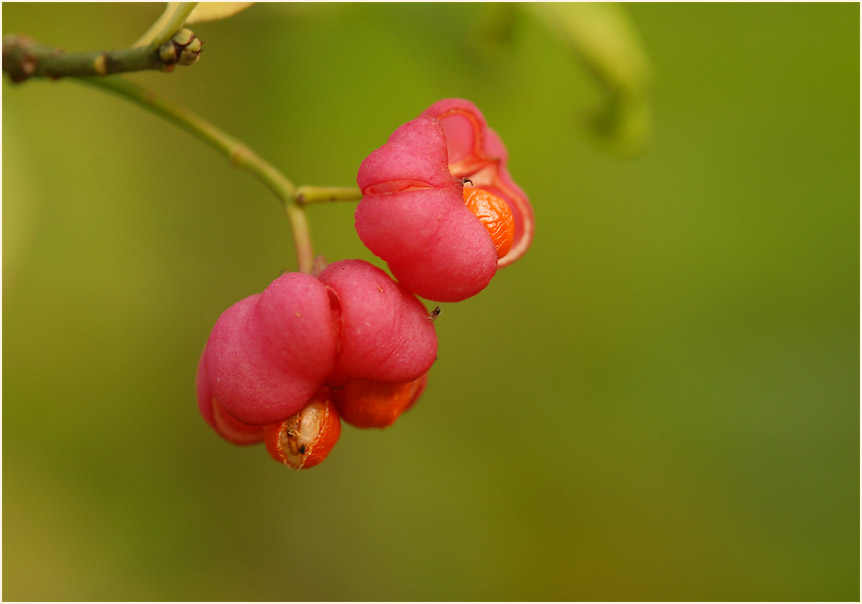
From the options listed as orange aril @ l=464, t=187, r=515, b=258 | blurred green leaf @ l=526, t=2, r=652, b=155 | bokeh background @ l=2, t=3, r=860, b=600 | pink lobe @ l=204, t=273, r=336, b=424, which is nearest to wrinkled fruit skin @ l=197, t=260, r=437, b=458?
pink lobe @ l=204, t=273, r=336, b=424

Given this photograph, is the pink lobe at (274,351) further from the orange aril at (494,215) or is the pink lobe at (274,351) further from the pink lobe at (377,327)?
the orange aril at (494,215)

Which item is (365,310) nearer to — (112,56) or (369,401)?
(369,401)

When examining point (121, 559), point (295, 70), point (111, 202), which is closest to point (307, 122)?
point (295, 70)

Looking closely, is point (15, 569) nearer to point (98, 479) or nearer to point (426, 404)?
point (98, 479)

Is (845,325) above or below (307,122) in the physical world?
below

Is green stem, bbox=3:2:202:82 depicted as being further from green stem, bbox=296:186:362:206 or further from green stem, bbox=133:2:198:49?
green stem, bbox=296:186:362:206
